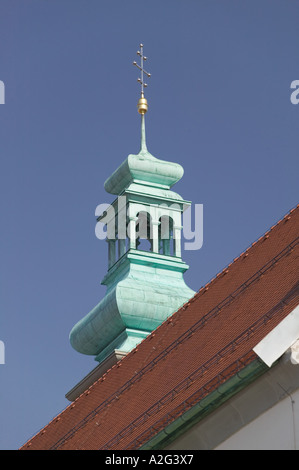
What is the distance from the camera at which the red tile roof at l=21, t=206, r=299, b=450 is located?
2169 cm

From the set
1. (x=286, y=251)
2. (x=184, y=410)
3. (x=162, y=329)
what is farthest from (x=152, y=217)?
(x=184, y=410)

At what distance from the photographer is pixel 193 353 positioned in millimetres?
24000

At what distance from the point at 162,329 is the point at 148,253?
10.4 meters

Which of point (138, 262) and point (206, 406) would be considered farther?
point (138, 262)

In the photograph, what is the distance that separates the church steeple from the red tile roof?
7.78 m

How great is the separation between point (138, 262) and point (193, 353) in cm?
1378

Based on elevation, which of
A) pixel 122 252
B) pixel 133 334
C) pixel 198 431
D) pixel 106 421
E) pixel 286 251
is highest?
pixel 122 252

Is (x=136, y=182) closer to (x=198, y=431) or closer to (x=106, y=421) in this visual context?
(x=106, y=421)

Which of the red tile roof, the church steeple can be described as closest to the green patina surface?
the red tile roof

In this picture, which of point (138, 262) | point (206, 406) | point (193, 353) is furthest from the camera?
point (138, 262)

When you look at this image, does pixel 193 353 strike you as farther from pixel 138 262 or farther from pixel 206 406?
pixel 138 262

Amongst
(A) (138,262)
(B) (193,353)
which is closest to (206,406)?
(B) (193,353)

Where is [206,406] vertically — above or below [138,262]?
below

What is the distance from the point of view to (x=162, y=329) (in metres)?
27.5
